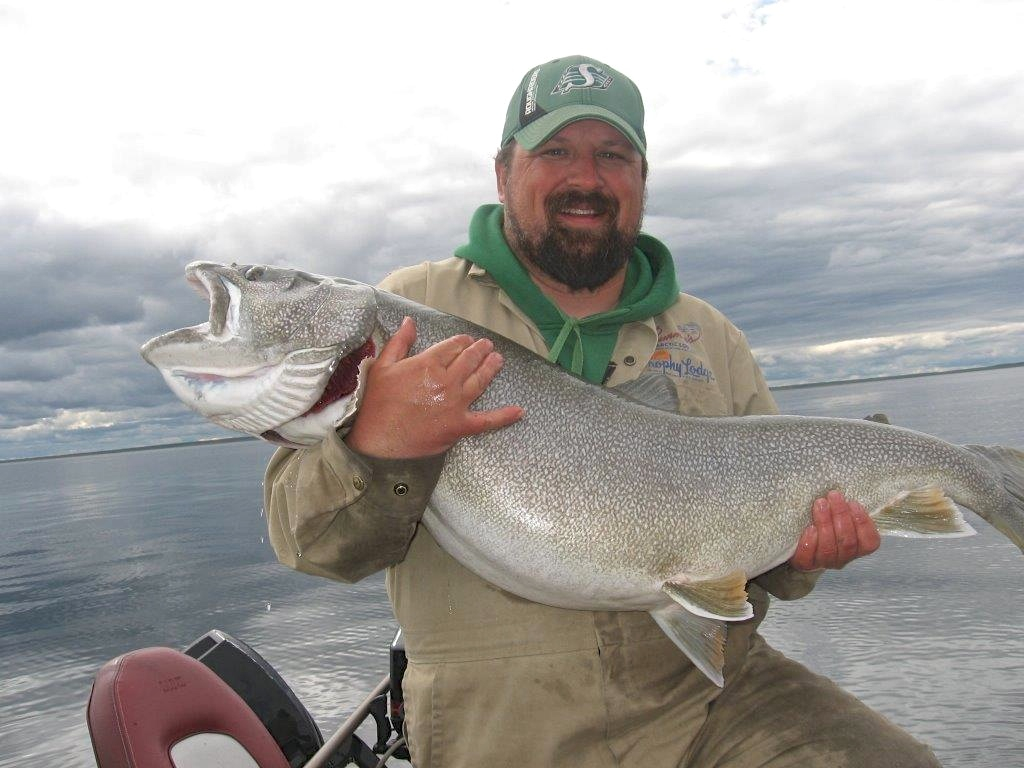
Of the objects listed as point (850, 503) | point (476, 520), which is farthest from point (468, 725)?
point (850, 503)

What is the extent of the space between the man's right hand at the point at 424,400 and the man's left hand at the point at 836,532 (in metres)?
1.41

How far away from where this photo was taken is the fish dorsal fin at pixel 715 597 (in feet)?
9.96

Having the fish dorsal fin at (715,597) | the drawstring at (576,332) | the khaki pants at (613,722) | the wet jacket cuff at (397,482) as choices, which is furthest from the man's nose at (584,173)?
the khaki pants at (613,722)

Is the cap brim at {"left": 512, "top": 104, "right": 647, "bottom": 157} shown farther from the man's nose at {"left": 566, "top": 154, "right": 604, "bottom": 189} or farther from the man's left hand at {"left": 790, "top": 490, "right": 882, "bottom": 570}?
the man's left hand at {"left": 790, "top": 490, "right": 882, "bottom": 570}

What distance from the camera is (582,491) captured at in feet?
9.61

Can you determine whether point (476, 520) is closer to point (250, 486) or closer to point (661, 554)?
point (661, 554)

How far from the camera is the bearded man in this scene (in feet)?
9.23

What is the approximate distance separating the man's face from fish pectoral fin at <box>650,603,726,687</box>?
179cm

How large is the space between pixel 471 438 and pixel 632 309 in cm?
132

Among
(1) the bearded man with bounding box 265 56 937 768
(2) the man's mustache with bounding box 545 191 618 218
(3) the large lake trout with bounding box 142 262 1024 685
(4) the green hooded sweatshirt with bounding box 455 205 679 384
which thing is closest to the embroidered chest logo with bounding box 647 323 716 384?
(1) the bearded man with bounding box 265 56 937 768

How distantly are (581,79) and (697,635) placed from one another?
2.88m

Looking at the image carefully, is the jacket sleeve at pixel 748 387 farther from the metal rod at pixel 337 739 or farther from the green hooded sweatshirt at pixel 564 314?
the metal rod at pixel 337 739

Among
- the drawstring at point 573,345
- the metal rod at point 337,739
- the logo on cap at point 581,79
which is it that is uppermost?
the logo on cap at point 581,79

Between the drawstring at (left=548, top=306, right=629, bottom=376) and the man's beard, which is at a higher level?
the man's beard
